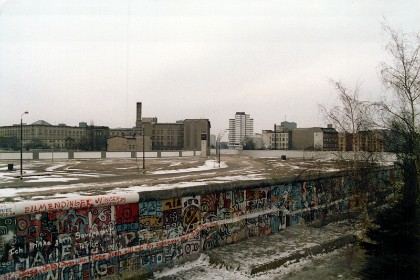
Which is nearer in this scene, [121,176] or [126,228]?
[126,228]

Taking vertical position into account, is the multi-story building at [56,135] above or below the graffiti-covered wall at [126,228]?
above

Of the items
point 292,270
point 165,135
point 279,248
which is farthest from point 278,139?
point 292,270

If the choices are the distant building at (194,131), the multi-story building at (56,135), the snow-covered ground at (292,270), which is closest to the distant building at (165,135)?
the distant building at (194,131)

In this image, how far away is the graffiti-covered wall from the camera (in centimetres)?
755

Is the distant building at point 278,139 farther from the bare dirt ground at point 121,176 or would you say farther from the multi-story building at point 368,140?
the multi-story building at point 368,140

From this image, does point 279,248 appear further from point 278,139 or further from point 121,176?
point 278,139

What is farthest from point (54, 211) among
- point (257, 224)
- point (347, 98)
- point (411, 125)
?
point (411, 125)

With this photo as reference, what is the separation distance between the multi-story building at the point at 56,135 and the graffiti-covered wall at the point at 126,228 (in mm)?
100275

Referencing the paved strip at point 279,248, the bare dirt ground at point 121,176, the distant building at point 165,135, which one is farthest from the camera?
the distant building at point 165,135

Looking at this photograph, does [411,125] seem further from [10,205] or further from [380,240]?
[10,205]

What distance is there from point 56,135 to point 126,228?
421 ft

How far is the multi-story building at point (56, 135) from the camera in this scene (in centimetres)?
10706

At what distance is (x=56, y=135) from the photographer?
123438 mm

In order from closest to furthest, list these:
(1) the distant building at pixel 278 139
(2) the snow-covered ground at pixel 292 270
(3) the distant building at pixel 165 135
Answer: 1. (2) the snow-covered ground at pixel 292 270
2. (3) the distant building at pixel 165 135
3. (1) the distant building at pixel 278 139
